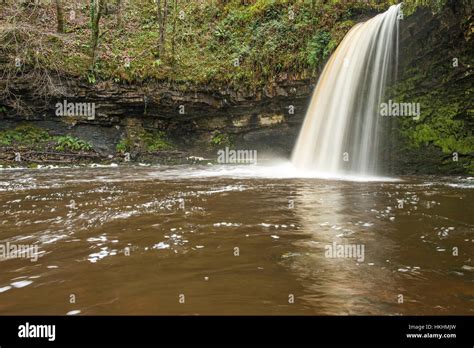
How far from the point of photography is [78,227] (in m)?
4.93

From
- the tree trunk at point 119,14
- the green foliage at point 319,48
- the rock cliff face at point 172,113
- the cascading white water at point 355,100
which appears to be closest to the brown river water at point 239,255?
the cascading white water at point 355,100

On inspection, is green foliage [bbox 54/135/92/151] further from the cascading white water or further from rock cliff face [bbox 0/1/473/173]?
the cascading white water

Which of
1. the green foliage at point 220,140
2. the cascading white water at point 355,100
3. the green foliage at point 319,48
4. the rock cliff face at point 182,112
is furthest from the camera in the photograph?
the green foliage at point 220,140

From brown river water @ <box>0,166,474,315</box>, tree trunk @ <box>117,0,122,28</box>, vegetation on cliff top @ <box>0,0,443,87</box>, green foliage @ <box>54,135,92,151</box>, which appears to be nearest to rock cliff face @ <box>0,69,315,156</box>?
green foliage @ <box>54,135,92,151</box>

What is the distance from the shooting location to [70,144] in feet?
52.9

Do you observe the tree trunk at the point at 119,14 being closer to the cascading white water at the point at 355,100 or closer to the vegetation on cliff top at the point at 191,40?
the vegetation on cliff top at the point at 191,40

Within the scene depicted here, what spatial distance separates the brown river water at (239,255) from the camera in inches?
106

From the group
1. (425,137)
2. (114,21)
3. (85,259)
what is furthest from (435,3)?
(114,21)

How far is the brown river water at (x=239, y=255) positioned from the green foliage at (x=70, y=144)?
9.32 metres

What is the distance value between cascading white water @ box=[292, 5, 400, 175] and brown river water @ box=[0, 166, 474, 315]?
516 cm

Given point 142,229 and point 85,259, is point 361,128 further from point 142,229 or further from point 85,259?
point 85,259

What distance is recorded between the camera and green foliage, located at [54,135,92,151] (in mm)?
16031

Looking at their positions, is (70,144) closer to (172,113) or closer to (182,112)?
(172,113)

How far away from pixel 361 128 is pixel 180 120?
8521 mm
